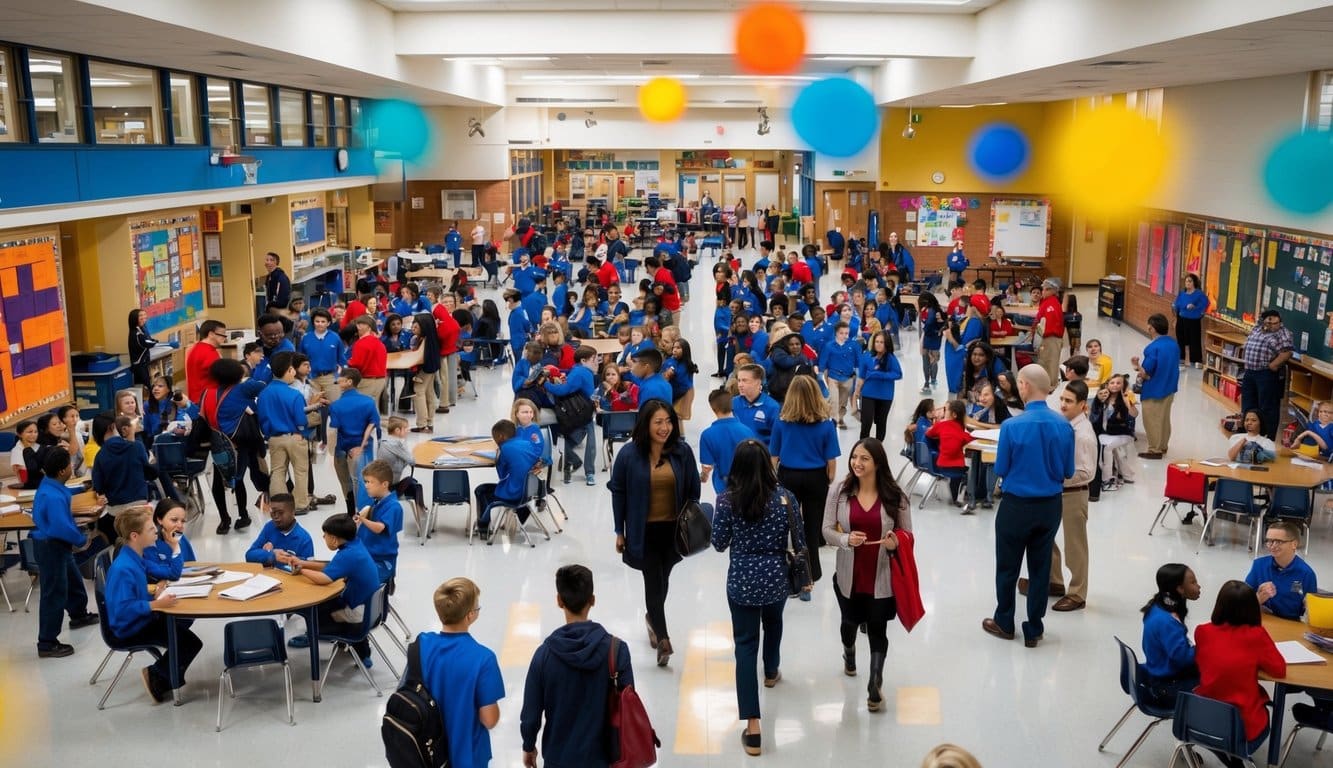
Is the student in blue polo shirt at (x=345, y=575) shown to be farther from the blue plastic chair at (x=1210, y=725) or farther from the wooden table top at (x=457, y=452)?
the blue plastic chair at (x=1210, y=725)

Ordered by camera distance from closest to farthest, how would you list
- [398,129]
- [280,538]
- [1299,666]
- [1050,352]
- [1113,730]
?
1. [1299,666]
2. [1113,730]
3. [280,538]
4. [1050,352]
5. [398,129]

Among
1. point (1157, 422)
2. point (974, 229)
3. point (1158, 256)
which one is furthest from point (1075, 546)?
point (974, 229)

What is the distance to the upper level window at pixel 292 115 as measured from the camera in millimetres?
18328

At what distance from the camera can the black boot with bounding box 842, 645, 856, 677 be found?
710cm

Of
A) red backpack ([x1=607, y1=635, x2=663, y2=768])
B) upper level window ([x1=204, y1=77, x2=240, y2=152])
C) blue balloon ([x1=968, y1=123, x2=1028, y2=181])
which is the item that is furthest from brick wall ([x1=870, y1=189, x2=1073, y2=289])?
red backpack ([x1=607, y1=635, x2=663, y2=768])

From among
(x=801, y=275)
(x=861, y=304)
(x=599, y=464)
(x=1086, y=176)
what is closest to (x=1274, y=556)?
(x=599, y=464)

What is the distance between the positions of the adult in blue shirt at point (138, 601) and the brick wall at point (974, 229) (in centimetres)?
2256

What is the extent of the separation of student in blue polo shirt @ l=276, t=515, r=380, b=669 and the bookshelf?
1199 cm

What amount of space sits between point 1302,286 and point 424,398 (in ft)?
34.1

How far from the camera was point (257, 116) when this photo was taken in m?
17.2

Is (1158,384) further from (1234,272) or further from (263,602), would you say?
(263,602)

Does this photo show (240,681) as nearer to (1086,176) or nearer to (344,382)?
(344,382)

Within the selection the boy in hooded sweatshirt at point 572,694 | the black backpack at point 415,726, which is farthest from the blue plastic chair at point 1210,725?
the black backpack at point 415,726

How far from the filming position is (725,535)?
19.4 ft
